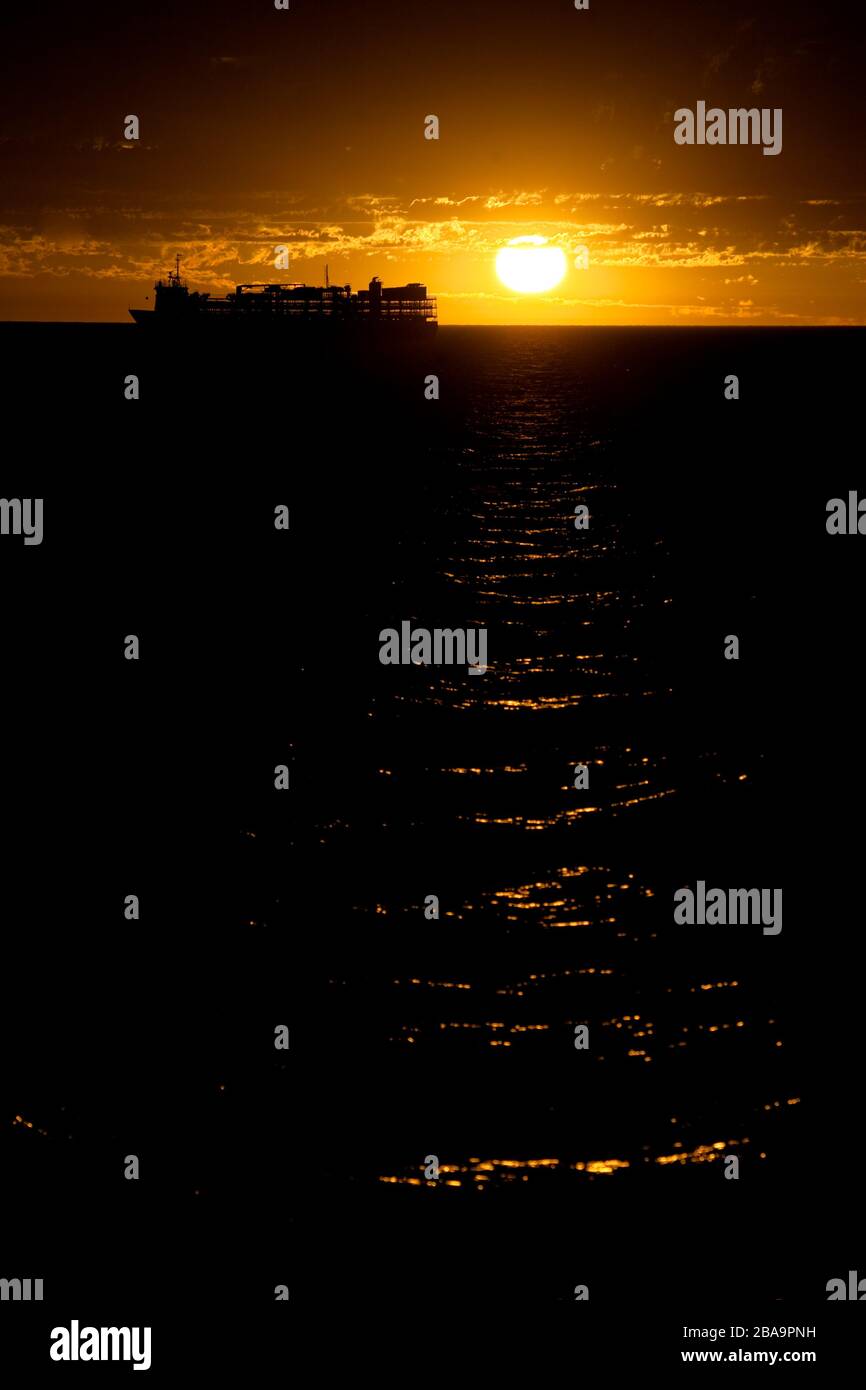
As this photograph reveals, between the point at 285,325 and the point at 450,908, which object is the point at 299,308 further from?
the point at 450,908

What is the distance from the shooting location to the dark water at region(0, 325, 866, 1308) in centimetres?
1220

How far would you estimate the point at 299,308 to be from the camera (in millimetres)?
186500

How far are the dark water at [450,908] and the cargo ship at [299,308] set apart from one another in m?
151

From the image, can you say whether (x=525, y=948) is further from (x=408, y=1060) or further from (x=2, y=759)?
(x=2, y=759)

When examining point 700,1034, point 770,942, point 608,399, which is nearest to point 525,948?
point 700,1034

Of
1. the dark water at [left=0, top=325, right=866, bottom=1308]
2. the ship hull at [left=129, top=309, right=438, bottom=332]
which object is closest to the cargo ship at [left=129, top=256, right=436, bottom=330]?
Result: the ship hull at [left=129, top=309, right=438, bottom=332]

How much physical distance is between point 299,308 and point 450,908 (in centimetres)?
18727

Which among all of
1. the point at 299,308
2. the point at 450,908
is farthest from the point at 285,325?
the point at 450,908

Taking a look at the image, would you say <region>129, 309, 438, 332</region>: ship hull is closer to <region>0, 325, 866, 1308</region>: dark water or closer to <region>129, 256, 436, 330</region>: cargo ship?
<region>129, 256, 436, 330</region>: cargo ship

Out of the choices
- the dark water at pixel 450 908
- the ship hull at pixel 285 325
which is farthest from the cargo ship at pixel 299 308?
the dark water at pixel 450 908

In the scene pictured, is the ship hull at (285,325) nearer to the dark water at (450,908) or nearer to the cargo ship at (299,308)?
the cargo ship at (299,308)
